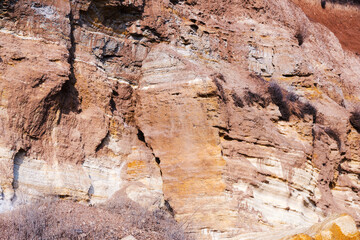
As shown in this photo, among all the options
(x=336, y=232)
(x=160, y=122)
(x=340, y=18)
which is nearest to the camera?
(x=336, y=232)

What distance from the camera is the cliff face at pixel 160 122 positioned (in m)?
9.27

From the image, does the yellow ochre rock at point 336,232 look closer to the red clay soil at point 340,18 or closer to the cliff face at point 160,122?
the cliff face at point 160,122

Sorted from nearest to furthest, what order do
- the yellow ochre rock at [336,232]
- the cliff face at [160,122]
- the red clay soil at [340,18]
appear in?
1. the yellow ochre rock at [336,232]
2. the cliff face at [160,122]
3. the red clay soil at [340,18]

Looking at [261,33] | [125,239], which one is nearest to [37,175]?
[125,239]

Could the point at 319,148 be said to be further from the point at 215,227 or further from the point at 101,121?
the point at 101,121

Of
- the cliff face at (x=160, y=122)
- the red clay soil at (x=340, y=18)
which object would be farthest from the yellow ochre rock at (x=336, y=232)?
the red clay soil at (x=340, y=18)

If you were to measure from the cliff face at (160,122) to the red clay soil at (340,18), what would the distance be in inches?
459

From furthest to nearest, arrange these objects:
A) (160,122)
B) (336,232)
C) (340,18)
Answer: (340,18) → (160,122) → (336,232)

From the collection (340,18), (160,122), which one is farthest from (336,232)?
(340,18)

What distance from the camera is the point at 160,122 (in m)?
11.0

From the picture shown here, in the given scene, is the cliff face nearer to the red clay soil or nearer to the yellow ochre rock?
the yellow ochre rock

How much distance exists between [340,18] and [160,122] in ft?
62.7

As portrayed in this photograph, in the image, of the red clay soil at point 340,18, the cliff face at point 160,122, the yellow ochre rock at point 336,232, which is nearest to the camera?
the yellow ochre rock at point 336,232

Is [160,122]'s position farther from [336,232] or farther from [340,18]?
[340,18]
